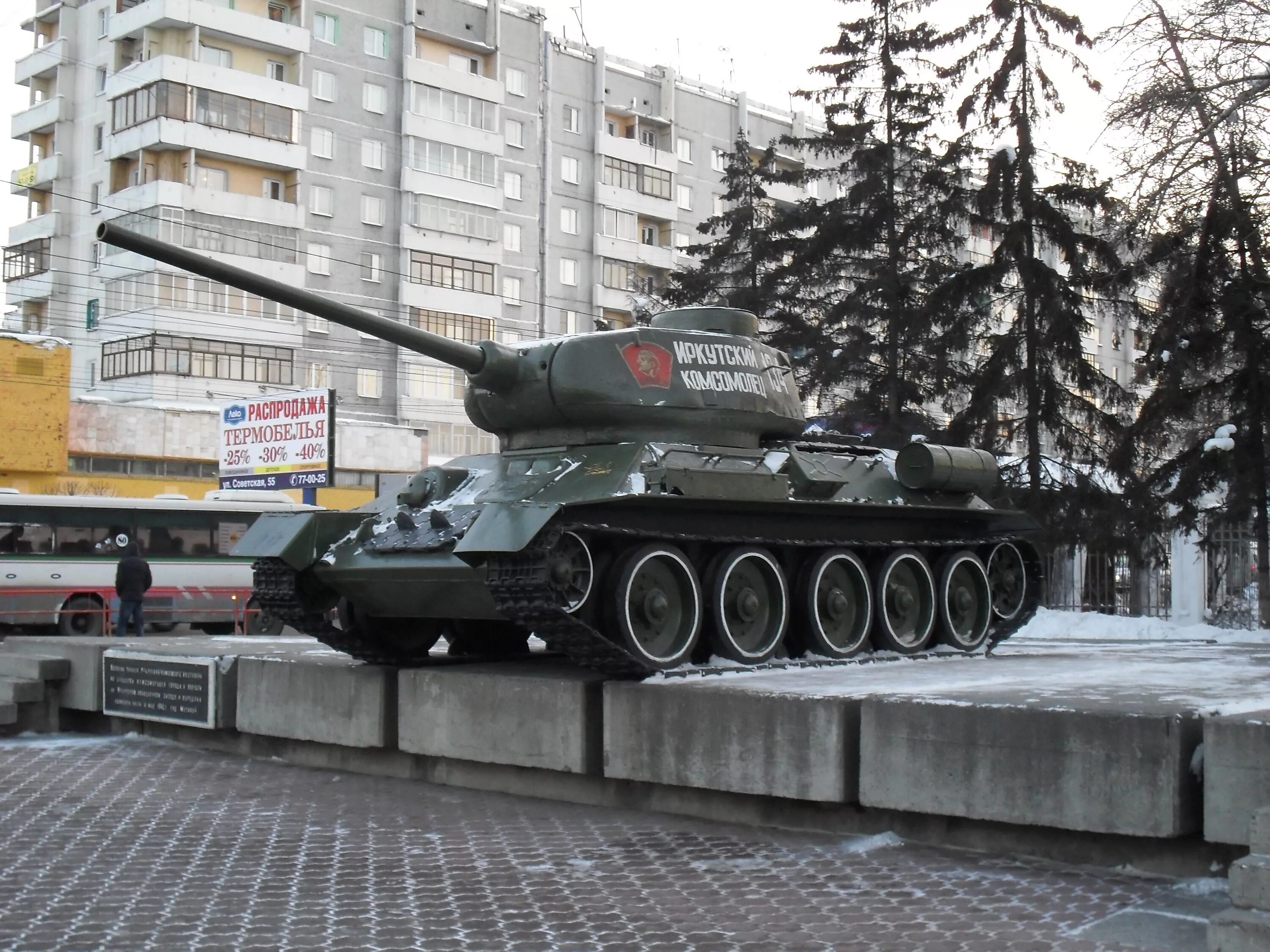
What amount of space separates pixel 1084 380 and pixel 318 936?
71.5ft

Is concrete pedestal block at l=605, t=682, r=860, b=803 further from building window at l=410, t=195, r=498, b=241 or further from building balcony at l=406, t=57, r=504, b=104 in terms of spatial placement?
building balcony at l=406, t=57, r=504, b=104

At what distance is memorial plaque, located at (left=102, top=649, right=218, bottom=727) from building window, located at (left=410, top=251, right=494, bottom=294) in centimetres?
3787

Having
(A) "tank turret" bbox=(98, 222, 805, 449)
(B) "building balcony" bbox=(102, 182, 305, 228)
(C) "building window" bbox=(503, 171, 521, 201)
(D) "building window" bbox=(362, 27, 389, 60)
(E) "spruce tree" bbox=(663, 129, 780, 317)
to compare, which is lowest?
(A) "tank turret" bbox=(98, 222, 805, 449)

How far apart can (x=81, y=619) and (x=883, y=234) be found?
17.5 metres

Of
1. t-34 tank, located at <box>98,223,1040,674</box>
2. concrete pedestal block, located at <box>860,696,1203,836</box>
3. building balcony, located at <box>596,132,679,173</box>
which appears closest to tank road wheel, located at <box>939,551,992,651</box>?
t-34 tank, located at <box>98,223,1040,674</box>

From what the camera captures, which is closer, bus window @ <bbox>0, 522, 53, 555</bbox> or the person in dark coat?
the person in dark coat

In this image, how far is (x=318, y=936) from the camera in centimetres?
618

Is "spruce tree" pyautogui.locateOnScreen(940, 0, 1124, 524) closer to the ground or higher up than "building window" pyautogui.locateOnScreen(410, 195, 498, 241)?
closer to the ground

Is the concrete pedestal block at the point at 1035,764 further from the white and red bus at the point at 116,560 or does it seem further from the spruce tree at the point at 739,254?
the spruce tree at the point at 739,254

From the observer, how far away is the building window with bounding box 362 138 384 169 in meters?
49.3

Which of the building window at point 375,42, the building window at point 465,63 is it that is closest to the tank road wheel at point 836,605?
the building window at point 375,42

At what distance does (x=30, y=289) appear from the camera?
49.7 m

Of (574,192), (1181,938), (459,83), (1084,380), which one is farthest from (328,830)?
(574,192)

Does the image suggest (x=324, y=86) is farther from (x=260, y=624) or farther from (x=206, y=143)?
(x=260, y=624)
